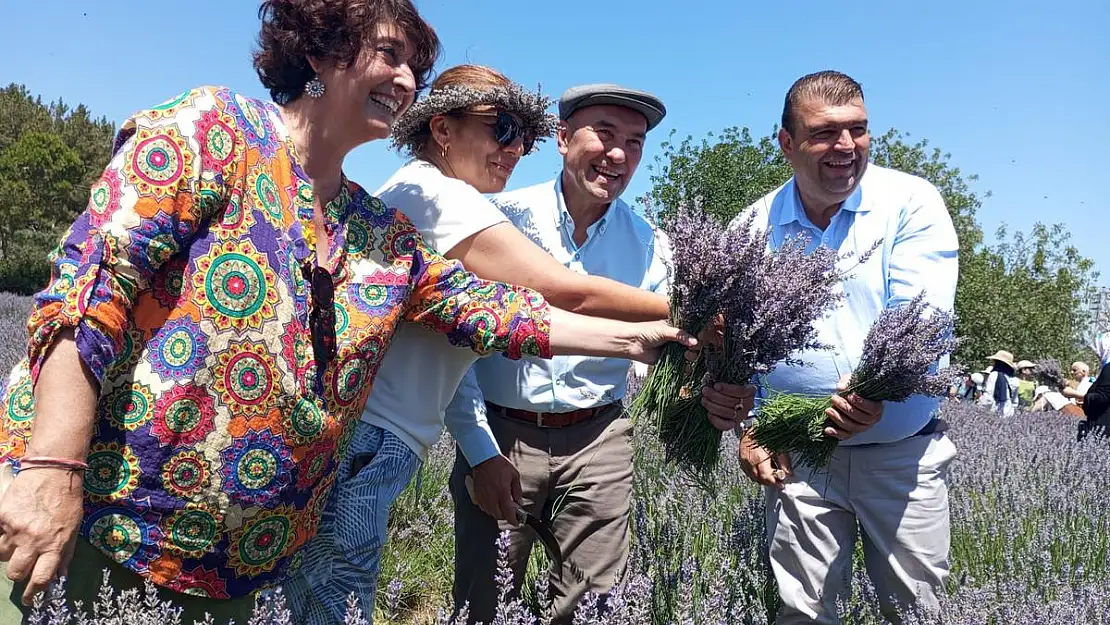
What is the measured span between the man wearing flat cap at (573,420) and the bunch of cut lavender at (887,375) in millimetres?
687

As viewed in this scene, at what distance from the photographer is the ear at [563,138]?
301cm

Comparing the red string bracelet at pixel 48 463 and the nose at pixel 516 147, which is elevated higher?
the nose at pixel 516 147

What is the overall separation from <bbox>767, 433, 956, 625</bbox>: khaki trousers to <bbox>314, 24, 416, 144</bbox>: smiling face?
5.79 ft

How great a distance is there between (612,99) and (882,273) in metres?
1.13

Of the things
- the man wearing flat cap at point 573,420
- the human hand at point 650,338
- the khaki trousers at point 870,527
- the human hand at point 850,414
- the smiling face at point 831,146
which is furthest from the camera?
the man wearing flat cap at point 573,420

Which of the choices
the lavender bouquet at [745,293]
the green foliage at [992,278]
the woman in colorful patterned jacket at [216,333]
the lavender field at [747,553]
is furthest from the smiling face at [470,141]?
the green foliage at [992,278]

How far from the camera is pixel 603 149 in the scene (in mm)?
2908

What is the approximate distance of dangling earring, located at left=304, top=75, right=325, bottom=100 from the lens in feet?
5.86

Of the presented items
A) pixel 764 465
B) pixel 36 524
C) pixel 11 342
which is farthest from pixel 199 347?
pixel 11 342

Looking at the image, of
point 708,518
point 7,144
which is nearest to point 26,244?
point 7,144

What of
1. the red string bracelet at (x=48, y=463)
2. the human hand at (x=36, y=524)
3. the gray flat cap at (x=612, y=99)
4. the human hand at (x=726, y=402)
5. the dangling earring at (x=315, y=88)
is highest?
the gray flat cap at (x=612, y=99)

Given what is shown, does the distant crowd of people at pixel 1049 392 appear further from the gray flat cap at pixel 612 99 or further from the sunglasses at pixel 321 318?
the sunglasses at pixel 321 318

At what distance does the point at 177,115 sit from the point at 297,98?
326mm

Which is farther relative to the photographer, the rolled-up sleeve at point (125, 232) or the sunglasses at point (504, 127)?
the sunglasses at point (504, 127)
